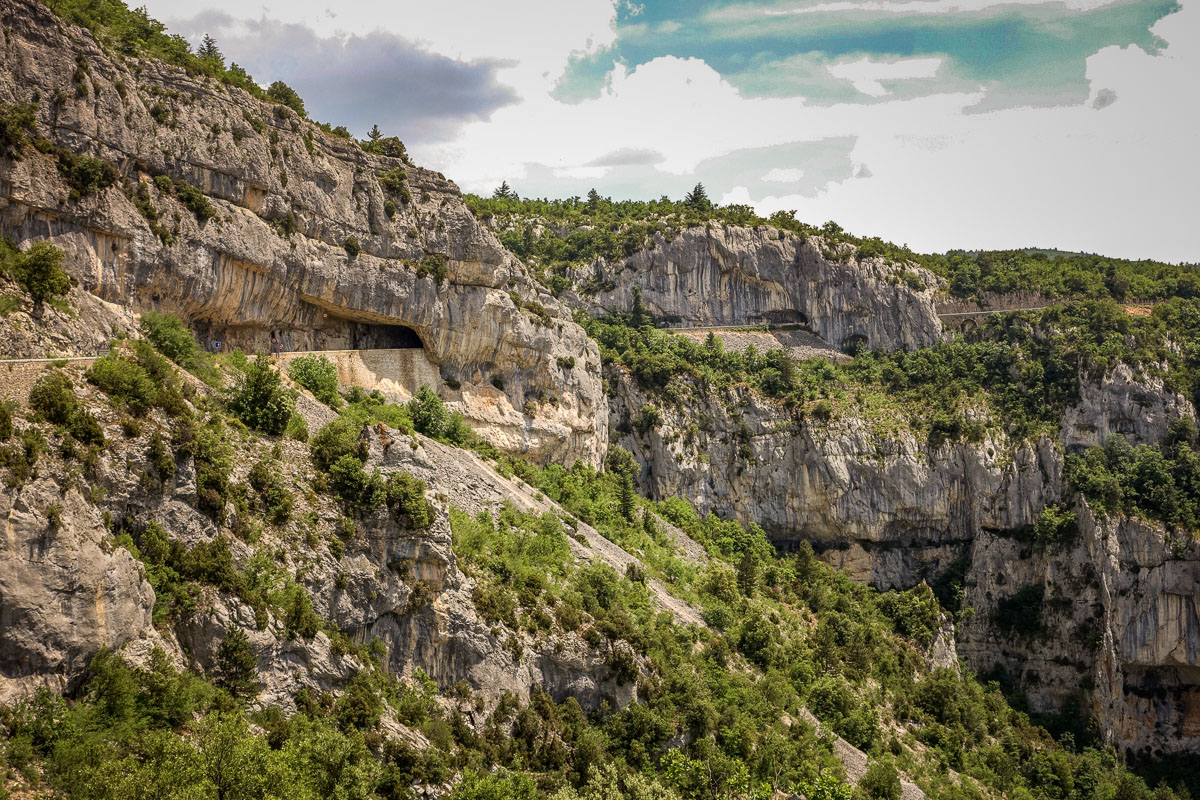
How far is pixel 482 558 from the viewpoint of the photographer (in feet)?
114

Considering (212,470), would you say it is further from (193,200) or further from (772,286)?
(772,286)

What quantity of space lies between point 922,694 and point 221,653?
153 feet

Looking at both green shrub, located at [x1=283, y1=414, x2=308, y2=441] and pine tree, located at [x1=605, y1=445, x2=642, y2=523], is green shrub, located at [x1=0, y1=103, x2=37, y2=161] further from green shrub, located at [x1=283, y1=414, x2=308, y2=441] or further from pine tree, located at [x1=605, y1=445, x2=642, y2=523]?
pine tree, located at [x1=605, y1=445, x2=642, y2=523]

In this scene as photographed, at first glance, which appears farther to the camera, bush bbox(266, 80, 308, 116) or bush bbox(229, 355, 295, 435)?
bush bbox(266, 80, 308, 116)

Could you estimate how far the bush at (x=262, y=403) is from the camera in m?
30.7

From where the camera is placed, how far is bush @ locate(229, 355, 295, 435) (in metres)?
30.7

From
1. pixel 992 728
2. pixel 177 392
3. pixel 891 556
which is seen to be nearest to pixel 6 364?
pixel 177 392

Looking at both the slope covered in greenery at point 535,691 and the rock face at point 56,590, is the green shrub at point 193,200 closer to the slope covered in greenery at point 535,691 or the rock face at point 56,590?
the slope covered in greenery at point 535,691

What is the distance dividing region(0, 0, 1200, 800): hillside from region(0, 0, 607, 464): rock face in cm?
23

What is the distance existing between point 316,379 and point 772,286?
54974 mm

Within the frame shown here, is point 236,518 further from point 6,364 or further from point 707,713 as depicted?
point 707,713

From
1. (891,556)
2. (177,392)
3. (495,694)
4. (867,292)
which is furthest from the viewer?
(867,292)

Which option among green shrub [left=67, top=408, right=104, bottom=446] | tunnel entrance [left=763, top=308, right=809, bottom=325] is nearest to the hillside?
green shrub [left=67, top=408, right=104, bottom=446]

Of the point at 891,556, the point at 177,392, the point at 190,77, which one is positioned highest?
the point at 190,77
